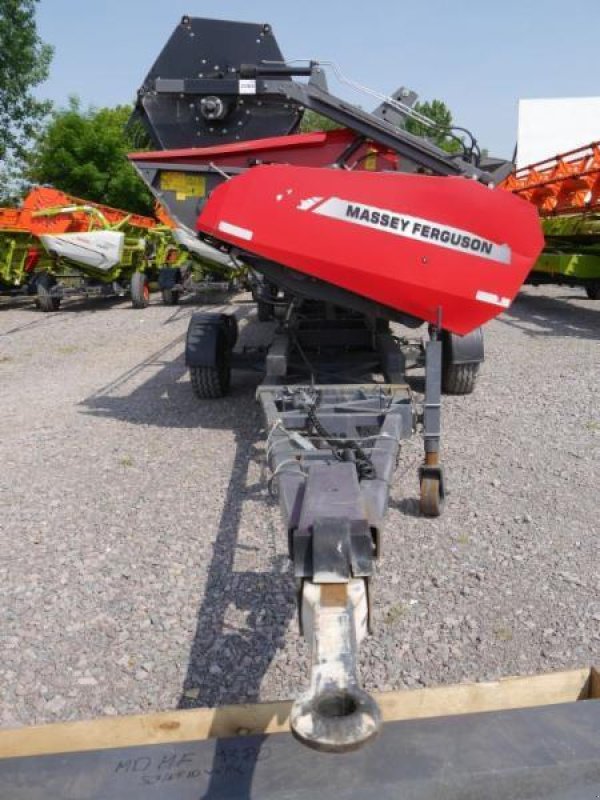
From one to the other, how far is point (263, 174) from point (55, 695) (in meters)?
2.85

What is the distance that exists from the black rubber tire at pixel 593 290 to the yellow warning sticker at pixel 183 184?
884 centimetres

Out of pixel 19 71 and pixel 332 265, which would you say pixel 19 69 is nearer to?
pixel 19 71

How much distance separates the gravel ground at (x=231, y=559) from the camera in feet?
8.54

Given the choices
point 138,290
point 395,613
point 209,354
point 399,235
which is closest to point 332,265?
point 399,235

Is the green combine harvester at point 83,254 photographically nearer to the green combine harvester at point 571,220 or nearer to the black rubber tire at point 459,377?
the green combine harvester at point 571,220

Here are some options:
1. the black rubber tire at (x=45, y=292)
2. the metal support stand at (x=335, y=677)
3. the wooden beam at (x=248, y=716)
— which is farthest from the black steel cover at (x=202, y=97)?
the black rubber tire at (x=45, y=292)

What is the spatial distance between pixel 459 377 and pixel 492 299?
2384 millimetres

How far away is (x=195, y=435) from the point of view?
5.44 meters

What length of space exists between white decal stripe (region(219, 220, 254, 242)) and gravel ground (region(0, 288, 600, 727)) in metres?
1.52

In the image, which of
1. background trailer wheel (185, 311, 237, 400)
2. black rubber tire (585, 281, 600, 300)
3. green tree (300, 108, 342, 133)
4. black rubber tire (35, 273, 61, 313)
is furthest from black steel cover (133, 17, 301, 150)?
black rubber tire (35, 273, 61, 313)

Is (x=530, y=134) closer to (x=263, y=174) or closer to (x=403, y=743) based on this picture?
(x=263, y=174)

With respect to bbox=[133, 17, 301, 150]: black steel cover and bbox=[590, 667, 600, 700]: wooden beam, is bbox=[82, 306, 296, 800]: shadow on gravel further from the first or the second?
bbox=[133, 17, 301, 150]: black steel cover

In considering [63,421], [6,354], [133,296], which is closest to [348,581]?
[63,421]

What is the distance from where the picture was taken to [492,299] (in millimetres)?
Answer: 3854
